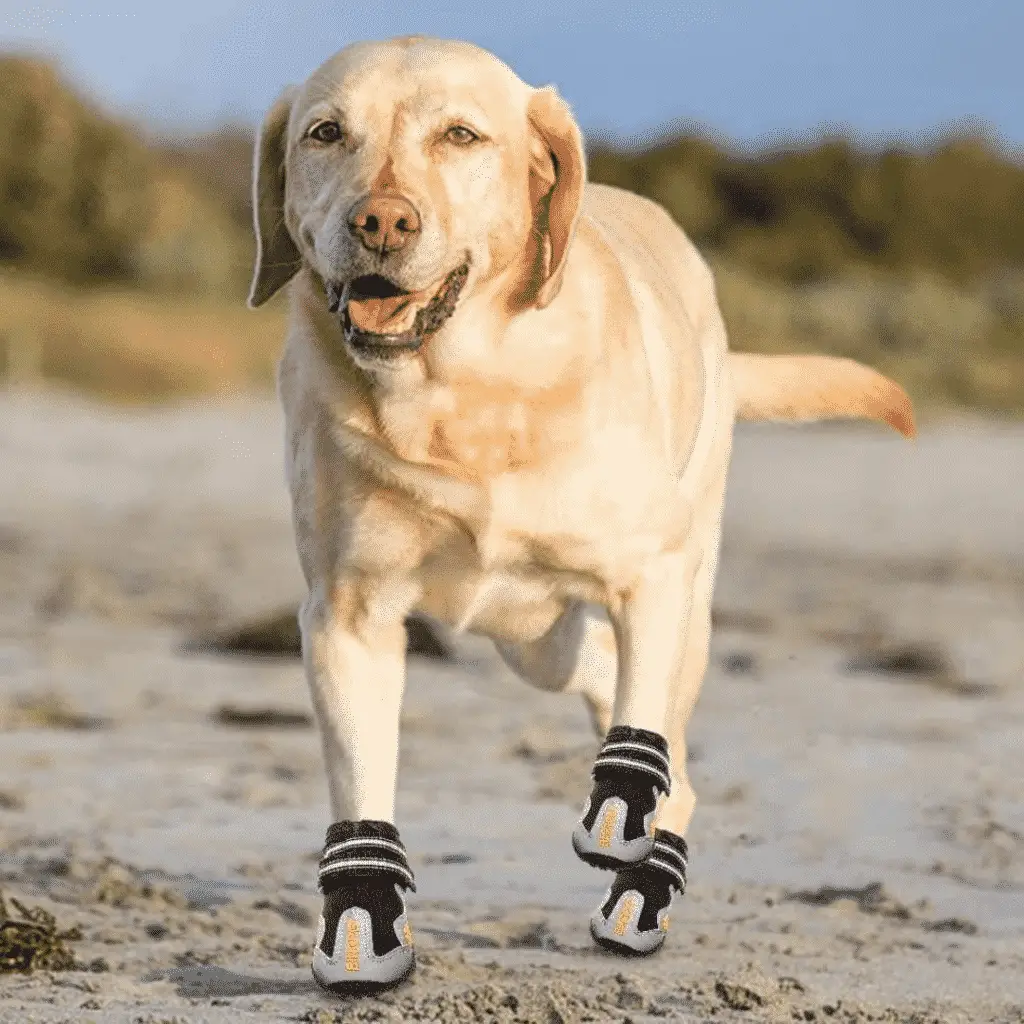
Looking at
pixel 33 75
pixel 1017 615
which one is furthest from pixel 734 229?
pixel 1017 615

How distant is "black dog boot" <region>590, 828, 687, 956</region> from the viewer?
171 inches

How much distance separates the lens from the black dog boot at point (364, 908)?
398cm

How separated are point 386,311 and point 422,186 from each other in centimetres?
23

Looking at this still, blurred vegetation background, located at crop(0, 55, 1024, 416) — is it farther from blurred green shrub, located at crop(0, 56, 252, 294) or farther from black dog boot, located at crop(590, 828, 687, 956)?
black dog boot, located at crop(590, 828, 687, 956)

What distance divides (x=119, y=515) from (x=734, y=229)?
22986 mm

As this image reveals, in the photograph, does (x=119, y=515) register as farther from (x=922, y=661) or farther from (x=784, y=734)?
(x=784, y=734)

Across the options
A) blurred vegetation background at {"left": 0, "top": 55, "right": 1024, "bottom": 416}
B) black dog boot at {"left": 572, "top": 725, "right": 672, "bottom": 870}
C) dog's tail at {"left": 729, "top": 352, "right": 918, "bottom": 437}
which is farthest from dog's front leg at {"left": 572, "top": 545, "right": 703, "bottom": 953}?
blurred vegetation background at {"left": 0, "top": 55, "right": 1024, "bottom": 416}

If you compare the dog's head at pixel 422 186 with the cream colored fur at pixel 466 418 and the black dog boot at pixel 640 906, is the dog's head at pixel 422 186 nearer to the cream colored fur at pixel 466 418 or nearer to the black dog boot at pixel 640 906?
the cream colored fur at pixel 466 418

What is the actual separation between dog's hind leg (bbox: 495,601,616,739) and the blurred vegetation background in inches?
442

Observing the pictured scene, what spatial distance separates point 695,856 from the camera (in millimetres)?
5414

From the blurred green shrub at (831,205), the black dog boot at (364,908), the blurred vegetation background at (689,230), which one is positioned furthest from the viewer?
the blurred green shrub at (831,205)

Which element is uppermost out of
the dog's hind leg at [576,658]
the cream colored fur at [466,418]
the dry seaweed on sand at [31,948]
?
the cream colored fur at [466,418]

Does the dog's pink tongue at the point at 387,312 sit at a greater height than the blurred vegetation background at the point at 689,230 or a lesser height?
lesser

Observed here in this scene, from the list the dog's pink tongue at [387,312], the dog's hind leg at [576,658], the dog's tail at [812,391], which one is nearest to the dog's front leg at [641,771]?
the dog's hind leg at [576,658]
